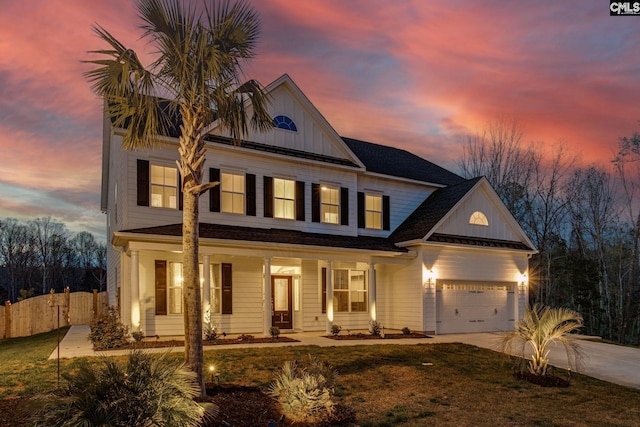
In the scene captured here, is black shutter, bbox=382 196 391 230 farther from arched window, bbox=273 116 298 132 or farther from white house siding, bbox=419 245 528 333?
arched window, bbox=273 116 298 132

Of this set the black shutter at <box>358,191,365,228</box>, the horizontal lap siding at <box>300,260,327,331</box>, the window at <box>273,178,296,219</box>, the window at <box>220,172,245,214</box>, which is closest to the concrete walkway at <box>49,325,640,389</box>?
the horizontal lap siding at <box>300,260,327,331</box>

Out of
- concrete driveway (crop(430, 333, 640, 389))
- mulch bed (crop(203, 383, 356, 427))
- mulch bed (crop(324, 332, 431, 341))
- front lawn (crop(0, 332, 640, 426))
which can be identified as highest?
mulch bed (crop(203, 383, 356, 427))

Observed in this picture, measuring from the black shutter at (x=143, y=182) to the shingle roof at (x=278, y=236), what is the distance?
0.91 metres

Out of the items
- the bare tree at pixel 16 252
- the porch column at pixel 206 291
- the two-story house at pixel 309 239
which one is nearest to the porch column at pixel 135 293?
the two-story house at pixel 309 239

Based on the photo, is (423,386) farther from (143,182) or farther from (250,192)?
(143,182)

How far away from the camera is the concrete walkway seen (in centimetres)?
1182

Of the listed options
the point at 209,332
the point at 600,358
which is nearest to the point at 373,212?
the point at 209,332

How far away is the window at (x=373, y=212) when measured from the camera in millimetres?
19859

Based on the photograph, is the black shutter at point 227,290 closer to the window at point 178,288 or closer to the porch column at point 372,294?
the window at point 178,288

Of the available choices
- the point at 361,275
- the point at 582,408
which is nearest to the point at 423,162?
the point at 361,275

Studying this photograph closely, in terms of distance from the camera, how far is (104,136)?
2095cm

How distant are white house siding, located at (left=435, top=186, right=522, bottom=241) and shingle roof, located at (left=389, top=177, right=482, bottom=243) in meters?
0.36

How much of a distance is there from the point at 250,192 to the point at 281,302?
4.02 m

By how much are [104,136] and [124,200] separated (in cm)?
762
